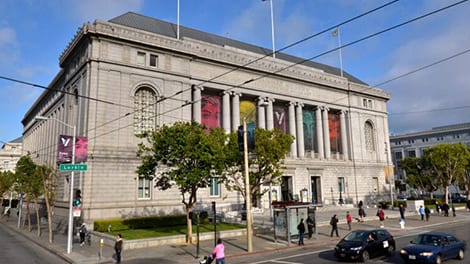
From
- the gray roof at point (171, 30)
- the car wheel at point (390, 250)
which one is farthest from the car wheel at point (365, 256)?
the gray roof at point (171, 30)

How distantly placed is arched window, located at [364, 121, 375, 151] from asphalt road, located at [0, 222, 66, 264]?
5679cm

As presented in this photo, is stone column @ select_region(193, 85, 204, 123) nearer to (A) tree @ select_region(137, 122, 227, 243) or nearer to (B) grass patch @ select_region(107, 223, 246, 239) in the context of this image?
(B) grass patch @ select_region(107, 223, 246, 239)

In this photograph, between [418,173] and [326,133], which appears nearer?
[326,133]

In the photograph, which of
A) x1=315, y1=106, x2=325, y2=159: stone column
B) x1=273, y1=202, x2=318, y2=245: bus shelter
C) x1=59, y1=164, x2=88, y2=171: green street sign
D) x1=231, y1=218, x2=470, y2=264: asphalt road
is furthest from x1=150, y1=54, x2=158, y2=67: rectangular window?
x1=315, y1=106, x2=325, y2=159: stone column

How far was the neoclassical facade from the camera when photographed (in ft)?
124

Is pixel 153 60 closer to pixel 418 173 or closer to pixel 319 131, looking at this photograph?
pixel 319 131

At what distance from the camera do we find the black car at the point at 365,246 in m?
18.2

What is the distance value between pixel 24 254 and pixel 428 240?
24635mm

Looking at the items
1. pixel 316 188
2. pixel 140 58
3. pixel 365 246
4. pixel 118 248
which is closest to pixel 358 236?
pixel 365 246

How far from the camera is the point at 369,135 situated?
68562 mm

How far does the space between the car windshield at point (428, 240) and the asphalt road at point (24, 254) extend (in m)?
19.9

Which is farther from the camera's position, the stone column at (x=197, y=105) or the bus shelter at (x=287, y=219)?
the stone column at (x=197, y=105)

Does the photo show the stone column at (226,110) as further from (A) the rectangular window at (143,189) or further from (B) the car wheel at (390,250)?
(B) the car wheel at (390,250)

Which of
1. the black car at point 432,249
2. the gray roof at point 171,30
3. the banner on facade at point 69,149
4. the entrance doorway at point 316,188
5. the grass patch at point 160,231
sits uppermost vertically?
the gray roof at point 171,30
